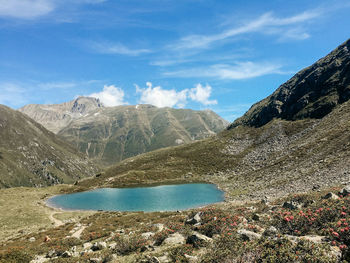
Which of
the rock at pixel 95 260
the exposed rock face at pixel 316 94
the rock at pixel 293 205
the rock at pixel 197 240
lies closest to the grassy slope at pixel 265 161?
the exposed rock face at pixel 316 94

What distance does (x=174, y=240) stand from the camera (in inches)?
747

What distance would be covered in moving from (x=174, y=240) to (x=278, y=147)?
106858 millimetres

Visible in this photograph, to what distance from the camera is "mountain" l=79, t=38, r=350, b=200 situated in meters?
70.2

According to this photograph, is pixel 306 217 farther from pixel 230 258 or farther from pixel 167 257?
pixel 167 257

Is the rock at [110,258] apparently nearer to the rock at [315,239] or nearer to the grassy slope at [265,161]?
the rock at [315,239]

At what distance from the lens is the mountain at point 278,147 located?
7025cm

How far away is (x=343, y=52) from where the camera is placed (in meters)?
148

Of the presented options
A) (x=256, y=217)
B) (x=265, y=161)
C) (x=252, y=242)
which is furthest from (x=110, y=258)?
(x=265, y=161)

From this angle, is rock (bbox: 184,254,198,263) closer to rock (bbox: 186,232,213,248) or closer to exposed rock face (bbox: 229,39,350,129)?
rock (bbox: 186,232,213,248)

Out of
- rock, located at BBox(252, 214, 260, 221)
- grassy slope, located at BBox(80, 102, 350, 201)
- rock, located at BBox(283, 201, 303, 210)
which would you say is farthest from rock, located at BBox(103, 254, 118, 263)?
grassy slope, located at BBox(80, 102, 350, 201)

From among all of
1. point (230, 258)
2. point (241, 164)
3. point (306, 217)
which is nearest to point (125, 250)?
point (230, 258)

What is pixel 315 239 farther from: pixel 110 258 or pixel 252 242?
pixel 110 258

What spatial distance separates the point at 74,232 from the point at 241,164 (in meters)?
99.5

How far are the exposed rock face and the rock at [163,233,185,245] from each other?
419 ft
